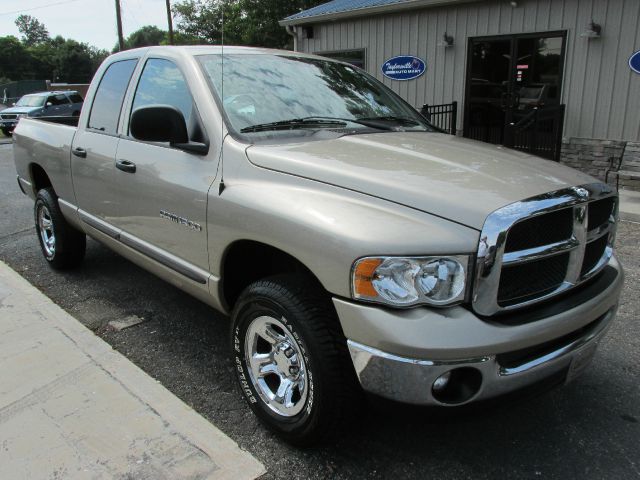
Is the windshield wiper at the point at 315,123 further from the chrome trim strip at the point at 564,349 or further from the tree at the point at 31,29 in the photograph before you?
the tree at the point at 31,29

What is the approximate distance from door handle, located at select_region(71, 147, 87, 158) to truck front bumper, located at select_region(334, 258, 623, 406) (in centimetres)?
275

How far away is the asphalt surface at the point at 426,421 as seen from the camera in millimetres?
2498

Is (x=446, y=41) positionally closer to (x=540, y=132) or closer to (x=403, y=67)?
(x=403, y=67)

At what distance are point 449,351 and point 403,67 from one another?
10313 millimetres

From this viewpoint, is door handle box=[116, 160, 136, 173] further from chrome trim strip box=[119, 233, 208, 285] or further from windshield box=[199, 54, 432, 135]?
windshield box=[199, 54, 432, 135]

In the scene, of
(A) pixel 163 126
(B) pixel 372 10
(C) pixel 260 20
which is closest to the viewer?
(A) pixel 163 126

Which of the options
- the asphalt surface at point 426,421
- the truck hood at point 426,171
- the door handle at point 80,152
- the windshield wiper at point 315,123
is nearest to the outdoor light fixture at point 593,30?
the asphalt surface at point 426,421

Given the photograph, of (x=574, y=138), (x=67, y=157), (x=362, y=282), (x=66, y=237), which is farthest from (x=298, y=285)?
(x=574, y=138)

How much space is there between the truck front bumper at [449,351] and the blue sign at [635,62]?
7785 mm

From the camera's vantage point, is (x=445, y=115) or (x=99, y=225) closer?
(x=99, y=225)

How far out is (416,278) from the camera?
208cm

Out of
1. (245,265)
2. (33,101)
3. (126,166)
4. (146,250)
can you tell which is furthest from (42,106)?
(245,265)

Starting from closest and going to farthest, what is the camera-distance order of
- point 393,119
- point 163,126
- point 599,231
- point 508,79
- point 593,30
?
1. point 599,231
2. point 163,126
3. point 393,119
4. point 593,30
5. point 508,79

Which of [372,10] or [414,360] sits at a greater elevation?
[372,10]
